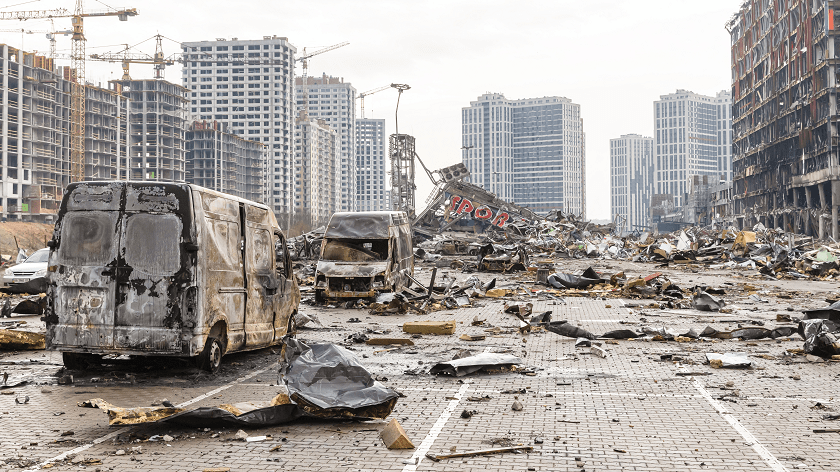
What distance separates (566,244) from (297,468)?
150ft

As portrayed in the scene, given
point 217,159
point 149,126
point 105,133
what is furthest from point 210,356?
point 217,159

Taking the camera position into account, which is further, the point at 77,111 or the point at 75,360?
the point at 77,111

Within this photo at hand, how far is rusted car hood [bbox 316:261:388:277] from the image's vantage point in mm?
18875

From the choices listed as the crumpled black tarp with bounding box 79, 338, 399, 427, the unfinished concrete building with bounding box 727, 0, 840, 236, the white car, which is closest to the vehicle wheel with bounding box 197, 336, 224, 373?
the crumpled black tarp with bounding box 79, 338, 399, 427

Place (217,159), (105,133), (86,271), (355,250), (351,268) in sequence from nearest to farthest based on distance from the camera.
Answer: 1. (86,271)
2. (351,268)
3. (355,250)
4. (105,133)
5. (217,159)

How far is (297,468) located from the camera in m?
5.27

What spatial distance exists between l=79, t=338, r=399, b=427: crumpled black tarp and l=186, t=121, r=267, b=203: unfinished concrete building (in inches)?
5858

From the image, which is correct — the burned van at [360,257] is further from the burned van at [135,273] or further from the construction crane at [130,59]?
the construction crane at [130,59]

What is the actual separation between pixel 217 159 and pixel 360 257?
146 meters

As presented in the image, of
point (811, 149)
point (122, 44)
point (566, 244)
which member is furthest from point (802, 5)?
point (122, 44)

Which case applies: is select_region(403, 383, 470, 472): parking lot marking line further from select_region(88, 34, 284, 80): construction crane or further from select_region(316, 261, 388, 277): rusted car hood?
select_region(88, 34, 284, 80): construction crane

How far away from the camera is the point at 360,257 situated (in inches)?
793

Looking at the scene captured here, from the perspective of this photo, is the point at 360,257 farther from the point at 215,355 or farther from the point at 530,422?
the point at 530,422

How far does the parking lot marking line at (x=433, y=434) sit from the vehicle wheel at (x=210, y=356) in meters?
3.05
